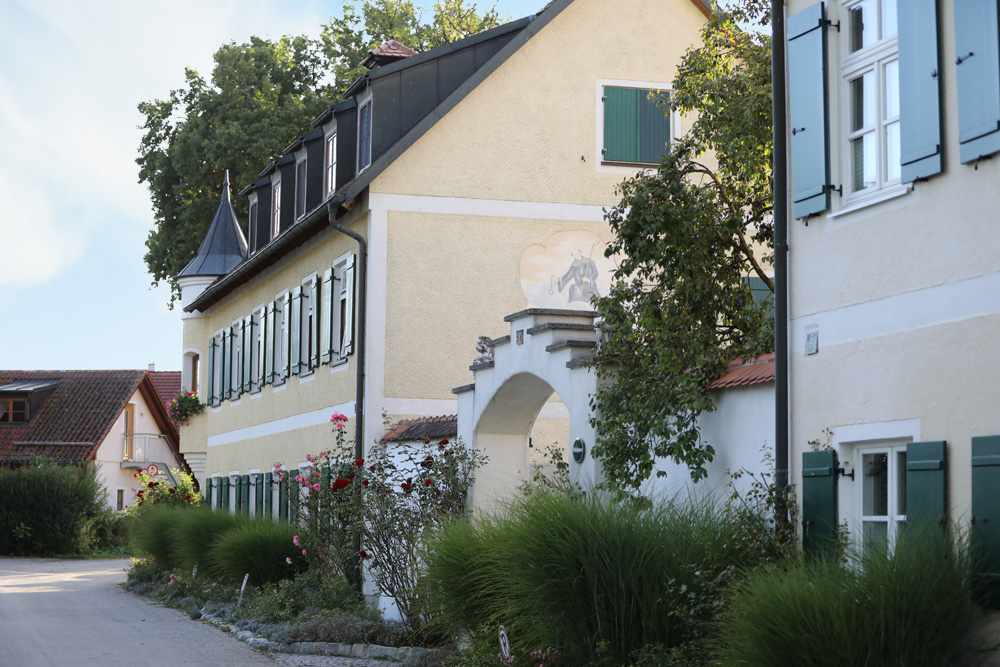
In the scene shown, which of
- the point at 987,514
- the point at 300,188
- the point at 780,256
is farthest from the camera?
the point at 300,188

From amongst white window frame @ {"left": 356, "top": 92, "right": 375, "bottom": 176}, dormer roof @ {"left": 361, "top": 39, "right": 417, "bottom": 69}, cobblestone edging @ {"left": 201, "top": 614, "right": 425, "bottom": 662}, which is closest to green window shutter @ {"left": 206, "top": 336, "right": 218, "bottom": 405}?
white window frame @ {"left": 356, "top": 92, "right": 375, "bottom": 176}

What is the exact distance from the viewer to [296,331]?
2250 centimetres

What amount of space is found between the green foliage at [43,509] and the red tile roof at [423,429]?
25.9 m

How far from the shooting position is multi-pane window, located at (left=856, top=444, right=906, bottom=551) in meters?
8.22

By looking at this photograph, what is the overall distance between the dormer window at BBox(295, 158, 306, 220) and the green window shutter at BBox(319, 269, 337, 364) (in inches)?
98.5

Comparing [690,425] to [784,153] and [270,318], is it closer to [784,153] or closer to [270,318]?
[784,153]

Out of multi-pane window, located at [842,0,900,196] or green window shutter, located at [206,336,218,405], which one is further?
green window shutter, located at [206,336,218,405]

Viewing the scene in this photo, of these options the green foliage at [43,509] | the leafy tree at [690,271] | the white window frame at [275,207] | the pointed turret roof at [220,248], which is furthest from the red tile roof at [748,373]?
the green foliage at [43,509]

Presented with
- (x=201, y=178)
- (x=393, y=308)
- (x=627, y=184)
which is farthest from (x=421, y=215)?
(x=201, y=178)

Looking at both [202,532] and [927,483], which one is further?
[202,532]

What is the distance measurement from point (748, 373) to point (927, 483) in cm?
257

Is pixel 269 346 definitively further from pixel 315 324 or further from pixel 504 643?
pixel 504 643

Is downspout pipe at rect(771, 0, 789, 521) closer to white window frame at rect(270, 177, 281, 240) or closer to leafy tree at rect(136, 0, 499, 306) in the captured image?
white window frame at rect(270, 177, 281, 240)

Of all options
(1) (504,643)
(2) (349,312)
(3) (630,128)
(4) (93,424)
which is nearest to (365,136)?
(2) (349,312)
